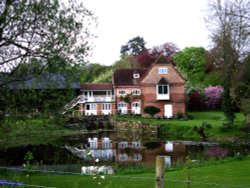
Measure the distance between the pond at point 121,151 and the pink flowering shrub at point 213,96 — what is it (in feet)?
72.8

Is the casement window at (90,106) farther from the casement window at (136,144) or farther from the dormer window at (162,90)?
the casement window at (136,144)

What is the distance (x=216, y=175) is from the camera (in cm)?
1734

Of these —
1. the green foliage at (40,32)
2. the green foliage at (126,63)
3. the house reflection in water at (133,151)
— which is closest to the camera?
the green foliage at (40,32)

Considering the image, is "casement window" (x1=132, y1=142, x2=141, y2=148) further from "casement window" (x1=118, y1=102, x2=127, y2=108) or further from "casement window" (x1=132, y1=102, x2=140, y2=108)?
"casement window" (x1=118, y1=102, x2=127, y2=108)

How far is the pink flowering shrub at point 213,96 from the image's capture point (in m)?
65.4

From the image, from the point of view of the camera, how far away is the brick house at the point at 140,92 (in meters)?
62.8

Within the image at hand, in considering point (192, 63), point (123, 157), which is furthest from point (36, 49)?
point (192, 63)

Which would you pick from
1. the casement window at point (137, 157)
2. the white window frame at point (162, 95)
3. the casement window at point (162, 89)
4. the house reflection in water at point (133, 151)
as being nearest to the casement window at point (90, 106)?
the white window frame at point (162, 95)

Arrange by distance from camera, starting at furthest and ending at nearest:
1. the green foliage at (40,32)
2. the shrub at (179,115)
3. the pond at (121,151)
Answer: the shrub at (179,115) → the pond at (121,151) → the green foliage at (40,32)

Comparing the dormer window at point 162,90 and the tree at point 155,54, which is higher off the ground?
the tree at point 155,54

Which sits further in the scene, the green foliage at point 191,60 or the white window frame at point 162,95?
the green foliage at point 191,60

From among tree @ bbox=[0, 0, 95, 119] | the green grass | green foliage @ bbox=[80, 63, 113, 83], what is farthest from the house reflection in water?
green foliage @ bbox=[80, 63, 113, 83]

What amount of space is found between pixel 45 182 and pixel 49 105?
12.1 ft

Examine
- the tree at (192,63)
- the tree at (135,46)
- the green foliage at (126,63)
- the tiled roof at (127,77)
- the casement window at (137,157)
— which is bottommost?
the casement window at (137,157)
